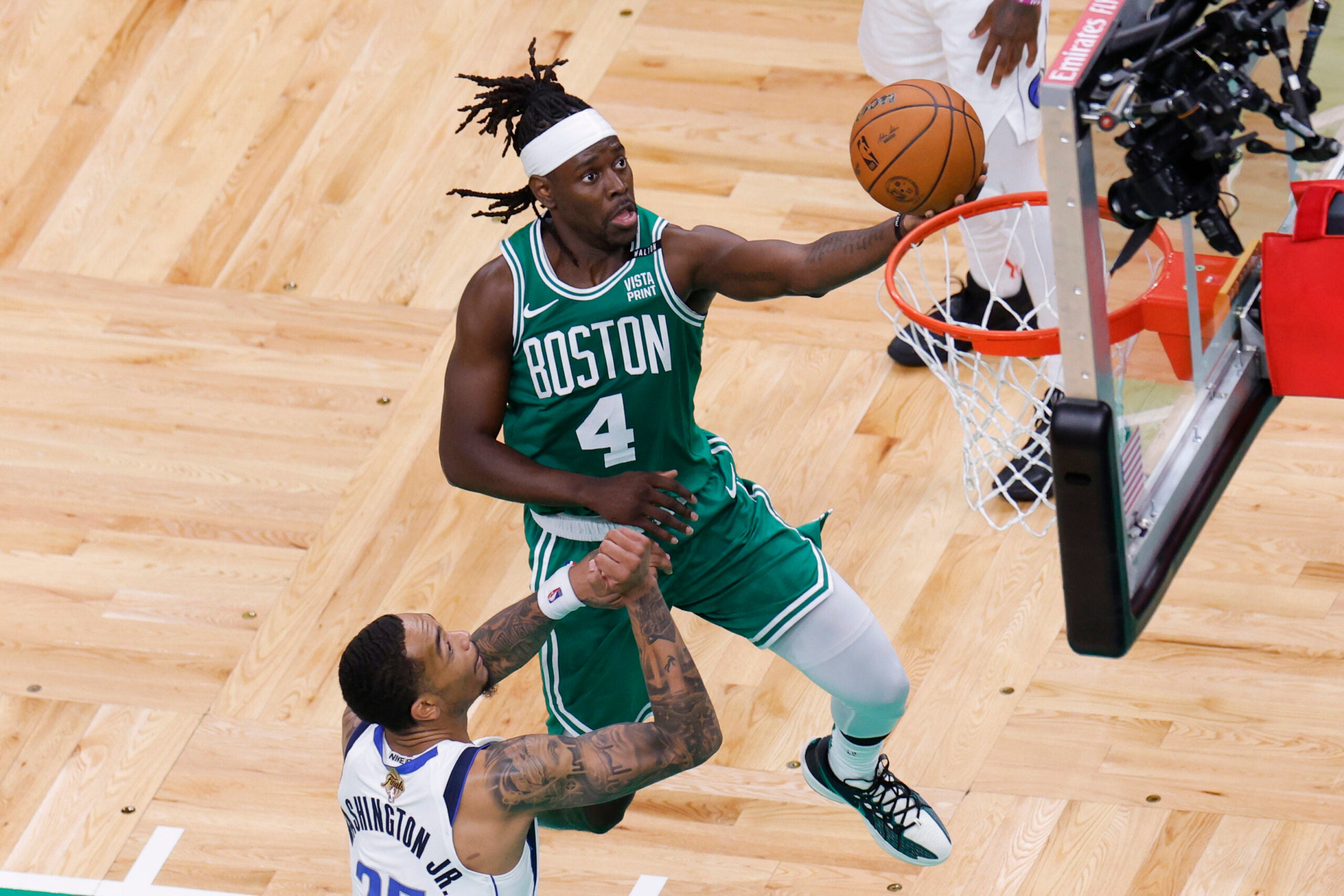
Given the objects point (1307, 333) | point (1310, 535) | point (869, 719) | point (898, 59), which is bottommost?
point (1310, 535)

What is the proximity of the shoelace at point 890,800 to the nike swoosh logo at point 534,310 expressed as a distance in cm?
130

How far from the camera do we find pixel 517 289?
4020 mm

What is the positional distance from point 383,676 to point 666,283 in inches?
39.8

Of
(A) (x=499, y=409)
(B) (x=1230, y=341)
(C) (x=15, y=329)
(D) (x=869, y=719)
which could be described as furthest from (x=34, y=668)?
(B) (x=1230, y=341)

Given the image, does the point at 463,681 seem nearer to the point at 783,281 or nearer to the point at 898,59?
the point at 783,281

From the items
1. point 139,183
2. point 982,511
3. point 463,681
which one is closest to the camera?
point 463,681

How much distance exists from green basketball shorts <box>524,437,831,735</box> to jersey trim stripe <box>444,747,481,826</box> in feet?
2.29

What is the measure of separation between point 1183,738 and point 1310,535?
826 mm

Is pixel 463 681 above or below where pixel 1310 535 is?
above

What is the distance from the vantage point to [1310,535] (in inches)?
212

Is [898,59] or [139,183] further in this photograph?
[139,183]

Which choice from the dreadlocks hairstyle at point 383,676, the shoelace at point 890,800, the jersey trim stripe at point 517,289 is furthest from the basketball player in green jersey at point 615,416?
the dreadlocks hairstyle at point 383,676

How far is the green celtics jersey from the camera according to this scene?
158 inches

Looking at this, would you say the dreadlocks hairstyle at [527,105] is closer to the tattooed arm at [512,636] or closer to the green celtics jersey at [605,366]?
the green celtics jersey at [605,366]
